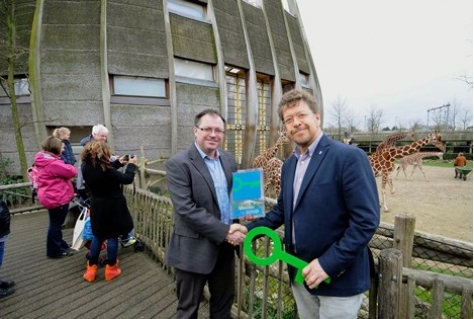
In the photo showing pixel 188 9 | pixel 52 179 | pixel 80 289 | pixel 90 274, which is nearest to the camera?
pixel 80 289

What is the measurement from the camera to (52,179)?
3857 millimetres

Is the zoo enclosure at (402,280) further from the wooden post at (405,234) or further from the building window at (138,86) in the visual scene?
the building window at (138,86)

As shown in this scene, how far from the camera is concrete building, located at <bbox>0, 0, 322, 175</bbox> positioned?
8.96m

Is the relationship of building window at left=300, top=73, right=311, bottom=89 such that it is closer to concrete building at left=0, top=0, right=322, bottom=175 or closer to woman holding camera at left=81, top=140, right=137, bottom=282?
concrete building at left=0, top=0, right=322, bottom=175

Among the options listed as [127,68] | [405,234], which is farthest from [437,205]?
[127,68]

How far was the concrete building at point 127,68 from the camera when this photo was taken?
29.4 feet

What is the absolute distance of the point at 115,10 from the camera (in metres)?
9.48

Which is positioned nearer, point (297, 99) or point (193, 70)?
point (297, 99)

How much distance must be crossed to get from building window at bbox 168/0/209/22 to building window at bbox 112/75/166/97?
3199 mm

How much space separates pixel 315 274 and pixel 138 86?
9960 mm

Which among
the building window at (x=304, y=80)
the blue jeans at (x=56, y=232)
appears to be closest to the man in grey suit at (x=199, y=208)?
the blue jeans at (x=56, y=232)

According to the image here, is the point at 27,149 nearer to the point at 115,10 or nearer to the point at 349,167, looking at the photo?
the point at 115,10

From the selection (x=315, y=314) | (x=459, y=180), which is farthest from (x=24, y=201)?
(x=459, y=180)

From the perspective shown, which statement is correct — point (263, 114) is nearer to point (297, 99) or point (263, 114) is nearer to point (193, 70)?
point (193, 70)
